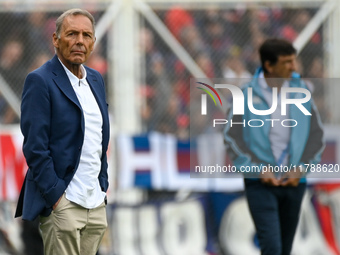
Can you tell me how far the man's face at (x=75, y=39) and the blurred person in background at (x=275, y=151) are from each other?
205cm

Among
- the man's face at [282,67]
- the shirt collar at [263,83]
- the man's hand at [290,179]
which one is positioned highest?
the man's face at [282,67]

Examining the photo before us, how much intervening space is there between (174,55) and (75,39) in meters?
4.11

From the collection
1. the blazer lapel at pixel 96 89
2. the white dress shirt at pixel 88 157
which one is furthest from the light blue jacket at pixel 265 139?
the white dress shirt at pixel 88 157

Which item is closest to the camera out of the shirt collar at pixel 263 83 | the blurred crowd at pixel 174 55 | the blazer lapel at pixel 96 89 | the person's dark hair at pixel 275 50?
the blazer lapel at pixel 96 89

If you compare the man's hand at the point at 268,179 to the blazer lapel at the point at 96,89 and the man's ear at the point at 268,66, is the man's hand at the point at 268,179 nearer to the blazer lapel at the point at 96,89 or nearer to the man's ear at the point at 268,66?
the man's ear at the point at 268,66

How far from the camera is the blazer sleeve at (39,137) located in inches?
174

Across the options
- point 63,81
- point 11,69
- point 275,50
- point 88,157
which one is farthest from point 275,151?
point 11,69

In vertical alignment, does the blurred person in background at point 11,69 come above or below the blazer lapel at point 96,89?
above

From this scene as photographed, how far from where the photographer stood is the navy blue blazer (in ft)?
14.5

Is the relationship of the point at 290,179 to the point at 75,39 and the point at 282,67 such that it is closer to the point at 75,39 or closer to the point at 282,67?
the point at 282,67

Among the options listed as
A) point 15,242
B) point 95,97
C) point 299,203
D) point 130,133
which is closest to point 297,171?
point 299,203

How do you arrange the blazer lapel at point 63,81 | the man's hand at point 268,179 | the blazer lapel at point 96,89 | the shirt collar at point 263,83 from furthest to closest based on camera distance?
the shirt collar at point 263,83
the man's hand at point 268,179
the blazer lapel at point 96,89
the blazer lapel at point 63,81

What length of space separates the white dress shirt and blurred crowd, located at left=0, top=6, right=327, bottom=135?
153 inches

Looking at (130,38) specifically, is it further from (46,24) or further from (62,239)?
(62,239)
